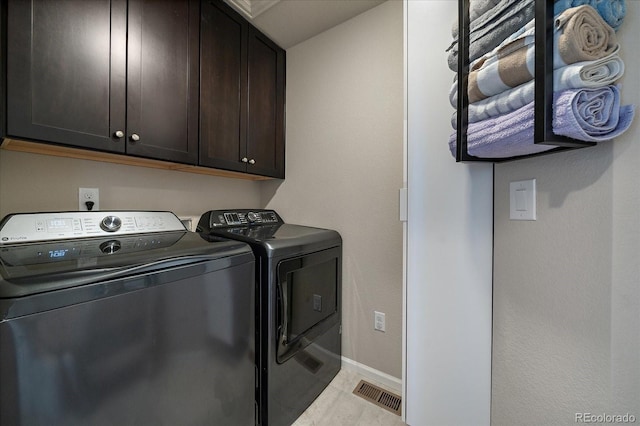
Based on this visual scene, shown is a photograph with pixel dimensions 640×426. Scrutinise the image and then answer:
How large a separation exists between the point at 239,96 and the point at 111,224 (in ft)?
3.65

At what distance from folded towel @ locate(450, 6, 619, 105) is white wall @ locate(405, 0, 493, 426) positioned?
0.25 metres

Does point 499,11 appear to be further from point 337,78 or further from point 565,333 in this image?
point 337,78

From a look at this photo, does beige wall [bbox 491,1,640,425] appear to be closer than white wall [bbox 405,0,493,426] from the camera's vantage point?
Yes

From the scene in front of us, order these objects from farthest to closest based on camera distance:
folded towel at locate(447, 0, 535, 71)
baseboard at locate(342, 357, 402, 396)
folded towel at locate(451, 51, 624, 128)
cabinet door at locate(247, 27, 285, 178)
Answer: cabinet door at locate(247, 27, 285, 178) → baseboard at locate(342, 357, 402, 396) → folded towel at locate(447, 0, 535, 71) → folded towel at locate(451, 51, 624, 128)

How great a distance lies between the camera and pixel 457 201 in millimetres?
939

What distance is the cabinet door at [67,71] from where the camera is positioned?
2.85ft

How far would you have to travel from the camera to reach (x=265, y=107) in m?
1.88

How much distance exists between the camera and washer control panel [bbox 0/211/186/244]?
951mm

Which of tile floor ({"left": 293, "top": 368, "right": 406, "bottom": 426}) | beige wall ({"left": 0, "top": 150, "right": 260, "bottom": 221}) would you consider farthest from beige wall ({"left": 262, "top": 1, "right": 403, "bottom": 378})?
beige wall ({"left": 0, "top": 150, "right": 260, "bottom": 221})

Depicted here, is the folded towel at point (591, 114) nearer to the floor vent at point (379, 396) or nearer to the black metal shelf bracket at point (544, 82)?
the black metal shelf bracket at point (544, 82)

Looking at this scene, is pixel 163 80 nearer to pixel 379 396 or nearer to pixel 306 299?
pixel 306 299

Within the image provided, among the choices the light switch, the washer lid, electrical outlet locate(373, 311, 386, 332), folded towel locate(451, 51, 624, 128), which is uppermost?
folded towel locate(451, 51, 624, 128)

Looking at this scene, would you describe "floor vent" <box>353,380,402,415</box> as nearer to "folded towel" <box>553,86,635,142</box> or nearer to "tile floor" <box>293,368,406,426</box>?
"tile floor" <box>293,368,406,426</box>

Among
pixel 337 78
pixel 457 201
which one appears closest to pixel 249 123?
pixel 337 78
